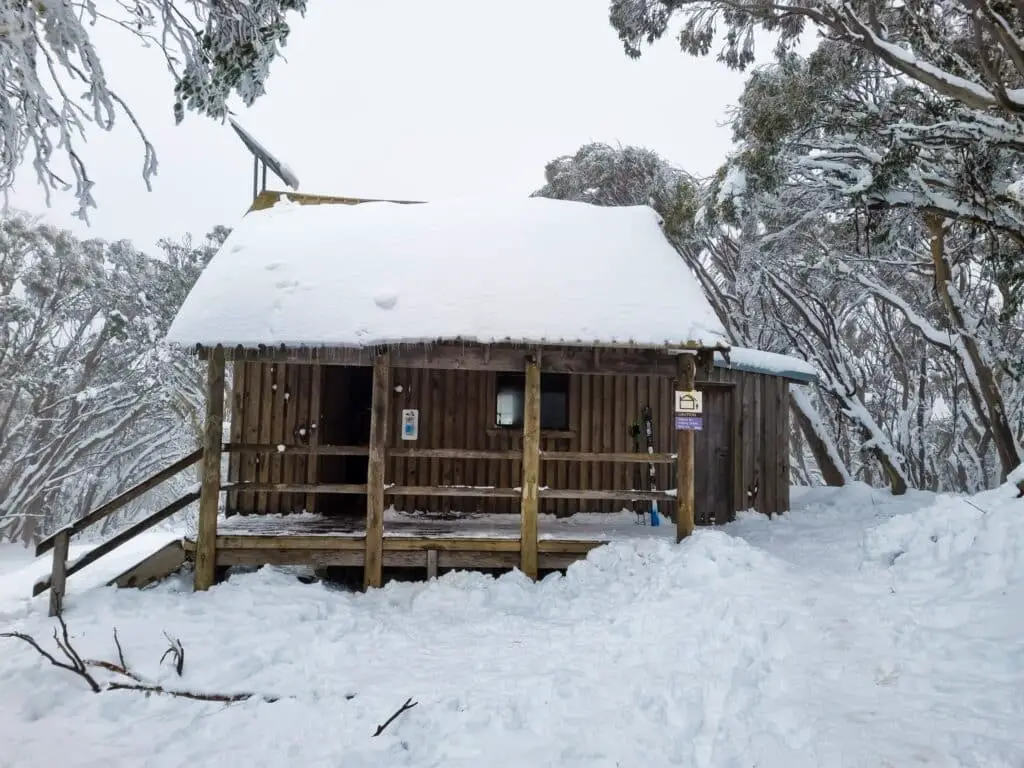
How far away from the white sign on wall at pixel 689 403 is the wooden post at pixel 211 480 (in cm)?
523

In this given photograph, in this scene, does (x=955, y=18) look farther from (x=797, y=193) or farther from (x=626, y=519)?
(x=626, y=519)

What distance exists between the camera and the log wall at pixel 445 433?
9984 mm

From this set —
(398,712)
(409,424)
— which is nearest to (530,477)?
(409,424)

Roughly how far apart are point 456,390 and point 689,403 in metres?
3.87

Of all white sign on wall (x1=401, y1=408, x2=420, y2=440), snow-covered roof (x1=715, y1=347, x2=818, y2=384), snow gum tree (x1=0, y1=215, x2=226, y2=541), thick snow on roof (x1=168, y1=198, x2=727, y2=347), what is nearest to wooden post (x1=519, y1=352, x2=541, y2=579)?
thick snow on roof (x1=168, y1=198, x2=727, y2=347)

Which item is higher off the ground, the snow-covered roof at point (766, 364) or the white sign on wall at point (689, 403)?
the snow-covered roof at point (766, 364)

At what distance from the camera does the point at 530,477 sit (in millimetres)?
7844

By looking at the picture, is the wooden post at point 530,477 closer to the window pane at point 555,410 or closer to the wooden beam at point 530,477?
the wooden beam at point 530,477

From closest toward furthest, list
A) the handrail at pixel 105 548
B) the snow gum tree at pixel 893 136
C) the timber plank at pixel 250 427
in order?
the handrail at pixel 105 548 → the snow gum tree at pixel 893 136 → the timber plank at pixel 250 427

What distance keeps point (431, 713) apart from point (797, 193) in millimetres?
11462

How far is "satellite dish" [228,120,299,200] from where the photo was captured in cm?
1387

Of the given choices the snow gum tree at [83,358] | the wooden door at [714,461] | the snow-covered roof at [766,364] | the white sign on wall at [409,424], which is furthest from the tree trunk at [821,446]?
the snow gum tree at [83,358]

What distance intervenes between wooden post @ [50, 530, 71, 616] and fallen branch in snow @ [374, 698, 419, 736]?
438 cm

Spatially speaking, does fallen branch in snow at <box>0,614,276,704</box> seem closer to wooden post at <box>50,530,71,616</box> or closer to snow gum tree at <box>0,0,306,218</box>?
wooden post at <box>50,530,71,616</box>
